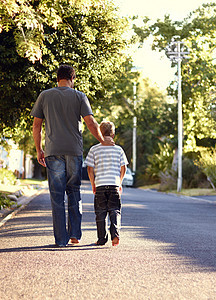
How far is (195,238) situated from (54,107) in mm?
3115

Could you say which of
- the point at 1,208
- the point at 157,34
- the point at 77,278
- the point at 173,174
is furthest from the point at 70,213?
the point at 157,34

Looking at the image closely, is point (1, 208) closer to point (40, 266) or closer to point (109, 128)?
point (109, 128)

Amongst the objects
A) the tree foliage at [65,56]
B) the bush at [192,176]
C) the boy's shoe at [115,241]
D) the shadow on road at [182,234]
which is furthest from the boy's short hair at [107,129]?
the bush at [192,176]

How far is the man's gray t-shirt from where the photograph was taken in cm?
703

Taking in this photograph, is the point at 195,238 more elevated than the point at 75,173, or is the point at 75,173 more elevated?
the point at 75,173

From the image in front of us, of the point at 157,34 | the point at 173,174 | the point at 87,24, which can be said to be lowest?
the point at 173,174

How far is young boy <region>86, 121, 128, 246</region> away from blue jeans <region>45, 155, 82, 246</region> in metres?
0.36

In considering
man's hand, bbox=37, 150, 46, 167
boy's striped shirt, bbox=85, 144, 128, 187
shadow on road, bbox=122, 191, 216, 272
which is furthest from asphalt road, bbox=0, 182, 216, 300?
man's hand, bbox=37, 150, 46, 167

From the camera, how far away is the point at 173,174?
34.2 metres

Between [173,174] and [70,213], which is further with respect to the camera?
[173,174]

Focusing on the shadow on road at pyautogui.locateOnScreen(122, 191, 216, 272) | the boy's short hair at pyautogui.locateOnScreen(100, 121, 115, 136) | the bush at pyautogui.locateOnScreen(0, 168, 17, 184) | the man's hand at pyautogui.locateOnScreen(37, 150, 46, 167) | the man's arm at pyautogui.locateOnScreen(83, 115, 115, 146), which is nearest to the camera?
the shadow on road at pyautogui.locateOnScreen(122, 191, 216, 272)

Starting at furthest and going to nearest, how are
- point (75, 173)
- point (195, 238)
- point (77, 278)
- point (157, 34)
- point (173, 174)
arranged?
point (157, 34) < point (173, 174) < point (195, 238) < point (75, 173) < point (77, 278)

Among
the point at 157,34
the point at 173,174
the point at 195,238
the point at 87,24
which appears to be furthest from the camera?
the point at 157,34

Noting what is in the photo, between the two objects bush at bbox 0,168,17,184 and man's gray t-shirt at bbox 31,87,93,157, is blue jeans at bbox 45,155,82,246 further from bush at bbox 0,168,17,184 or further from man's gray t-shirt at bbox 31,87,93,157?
bush at bbox 0,168,17,184
